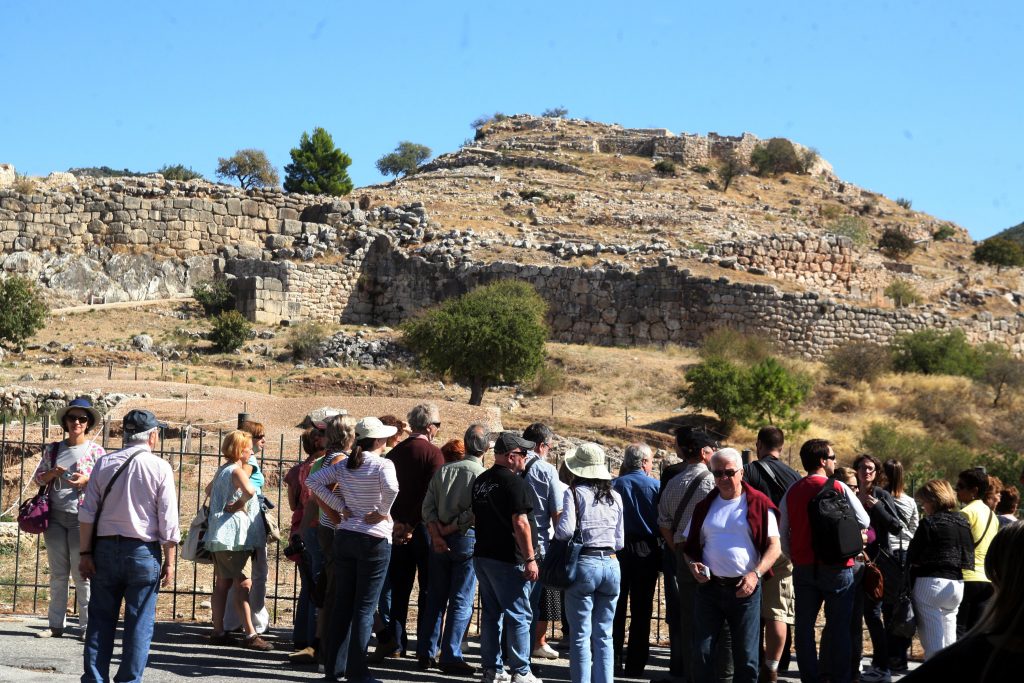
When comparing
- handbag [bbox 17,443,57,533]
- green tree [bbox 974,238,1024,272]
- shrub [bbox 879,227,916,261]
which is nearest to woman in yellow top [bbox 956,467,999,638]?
handbag [bbox 17,443,57,533]

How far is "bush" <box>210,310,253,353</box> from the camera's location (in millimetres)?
25344

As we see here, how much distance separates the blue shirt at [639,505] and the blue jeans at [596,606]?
2.58 feet

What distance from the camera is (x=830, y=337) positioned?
28.9 meters

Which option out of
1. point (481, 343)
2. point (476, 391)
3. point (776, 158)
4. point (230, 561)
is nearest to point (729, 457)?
point (230, 561)

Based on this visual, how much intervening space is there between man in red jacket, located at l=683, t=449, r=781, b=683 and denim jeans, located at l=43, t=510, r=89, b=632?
13.2 feet

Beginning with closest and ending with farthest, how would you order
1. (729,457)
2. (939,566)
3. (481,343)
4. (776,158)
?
(729,457)
(939,566)
(481,343)
(776,158)

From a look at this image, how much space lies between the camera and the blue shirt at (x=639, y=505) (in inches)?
321

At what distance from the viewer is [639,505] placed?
8.15m

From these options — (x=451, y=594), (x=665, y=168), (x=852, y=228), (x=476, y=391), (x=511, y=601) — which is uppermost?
(x=665, y=168)

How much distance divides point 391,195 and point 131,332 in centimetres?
1926

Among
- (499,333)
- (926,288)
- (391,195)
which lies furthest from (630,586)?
(391,195)

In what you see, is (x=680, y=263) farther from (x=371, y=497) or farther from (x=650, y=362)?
(x=371, y=497)

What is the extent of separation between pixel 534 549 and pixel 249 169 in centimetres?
5808

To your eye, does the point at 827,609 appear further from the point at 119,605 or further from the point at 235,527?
the point at 119,605
